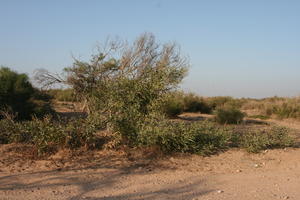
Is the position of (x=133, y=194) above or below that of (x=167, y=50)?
below

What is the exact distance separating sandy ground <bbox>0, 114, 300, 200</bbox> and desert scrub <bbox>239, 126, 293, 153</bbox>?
24cm

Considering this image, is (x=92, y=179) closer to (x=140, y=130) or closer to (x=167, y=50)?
(x=140, y=130)

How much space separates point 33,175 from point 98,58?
706 cm

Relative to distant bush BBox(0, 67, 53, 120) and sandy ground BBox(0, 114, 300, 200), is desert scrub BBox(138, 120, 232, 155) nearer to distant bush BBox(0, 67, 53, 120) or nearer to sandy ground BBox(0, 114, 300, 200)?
sandy ground BBox(0, 114, 300, 200)

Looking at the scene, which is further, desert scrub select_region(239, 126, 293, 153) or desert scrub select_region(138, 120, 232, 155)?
desert scrub select_region(239, 126, 293, 153)

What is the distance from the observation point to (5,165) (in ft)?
23.0

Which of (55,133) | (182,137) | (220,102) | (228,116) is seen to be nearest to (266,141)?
(182,137)

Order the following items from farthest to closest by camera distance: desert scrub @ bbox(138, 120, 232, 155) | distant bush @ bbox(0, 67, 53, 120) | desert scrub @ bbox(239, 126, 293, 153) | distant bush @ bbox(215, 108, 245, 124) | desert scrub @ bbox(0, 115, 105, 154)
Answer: distant bush @ bbox(215, 108, 245, 124), distant bush @ bbox(0, 67, 53, 120), desert scrub @ bbox(239, 126, 293, 153), desert scrub @ bbox(138, 120, 232, 155), desert scrub @ bbox(0, 115, 105, 154)

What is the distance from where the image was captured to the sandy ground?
18.1 feet

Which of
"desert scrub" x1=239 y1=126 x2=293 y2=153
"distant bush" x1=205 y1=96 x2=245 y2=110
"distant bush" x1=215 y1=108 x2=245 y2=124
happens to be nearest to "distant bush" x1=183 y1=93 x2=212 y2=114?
"distant bush" x1=205 y1=96 x2=245 y2=110

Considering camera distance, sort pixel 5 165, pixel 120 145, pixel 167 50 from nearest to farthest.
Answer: pixel 5 165 < pixel 120 145 < pixel 167 50

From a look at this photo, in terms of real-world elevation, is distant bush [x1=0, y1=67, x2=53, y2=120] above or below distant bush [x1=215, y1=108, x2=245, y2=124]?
above

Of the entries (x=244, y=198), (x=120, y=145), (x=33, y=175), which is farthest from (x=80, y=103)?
(x=244, y=198)

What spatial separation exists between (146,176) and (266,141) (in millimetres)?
4103
